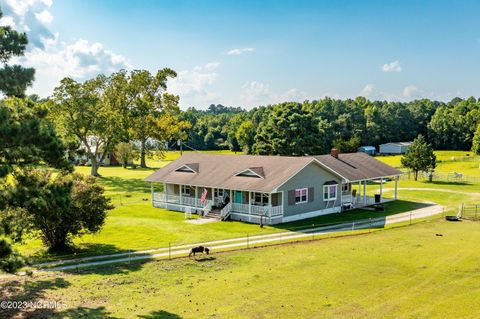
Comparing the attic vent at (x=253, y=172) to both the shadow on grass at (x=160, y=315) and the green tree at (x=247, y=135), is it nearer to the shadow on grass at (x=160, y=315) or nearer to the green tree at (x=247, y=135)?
the shadow on grass at (x=160, y=315)

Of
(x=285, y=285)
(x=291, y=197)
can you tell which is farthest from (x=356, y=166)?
(x=285, y=285)

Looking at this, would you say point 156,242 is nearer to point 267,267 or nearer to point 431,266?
point 267,267

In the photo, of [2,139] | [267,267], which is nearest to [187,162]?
[267,267]

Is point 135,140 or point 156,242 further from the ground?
point 135,140

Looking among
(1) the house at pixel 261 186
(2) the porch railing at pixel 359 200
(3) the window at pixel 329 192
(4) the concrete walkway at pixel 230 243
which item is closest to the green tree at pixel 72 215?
→ (4) the concrete walkway at pixel 230 243

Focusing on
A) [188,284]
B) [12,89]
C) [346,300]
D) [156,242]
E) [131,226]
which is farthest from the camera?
[131,226]

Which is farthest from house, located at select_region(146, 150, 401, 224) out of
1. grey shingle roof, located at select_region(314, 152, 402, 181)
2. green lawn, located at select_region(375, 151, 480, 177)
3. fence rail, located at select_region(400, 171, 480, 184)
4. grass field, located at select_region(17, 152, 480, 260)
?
green lawn, located at select_region(375, 151, 480, 177)

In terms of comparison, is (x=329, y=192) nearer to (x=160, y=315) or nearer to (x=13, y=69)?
(x=160, y=315)
